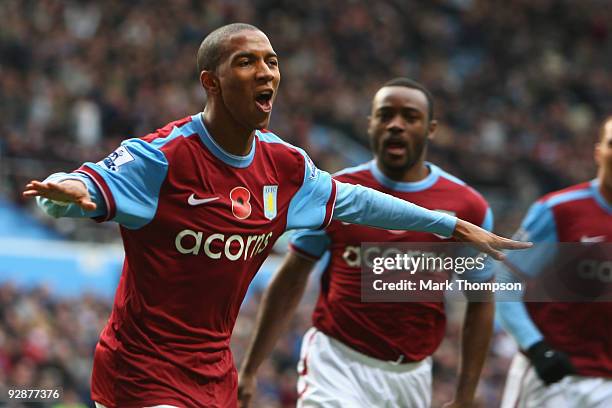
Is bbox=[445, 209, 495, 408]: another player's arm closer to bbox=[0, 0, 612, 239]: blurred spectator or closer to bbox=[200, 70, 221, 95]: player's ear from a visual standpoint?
bbox=[200, 70, 221, 95]: player's ear

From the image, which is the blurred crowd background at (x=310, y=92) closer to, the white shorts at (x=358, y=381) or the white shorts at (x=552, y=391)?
the white shorts at (x=358, y=381)

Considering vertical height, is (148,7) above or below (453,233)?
above

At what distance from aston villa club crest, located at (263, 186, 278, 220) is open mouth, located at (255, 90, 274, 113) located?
36 centimetres

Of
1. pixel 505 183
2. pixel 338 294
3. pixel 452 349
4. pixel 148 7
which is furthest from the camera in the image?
pixel 505 183

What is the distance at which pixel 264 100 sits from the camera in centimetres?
468

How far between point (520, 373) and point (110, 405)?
115 inches

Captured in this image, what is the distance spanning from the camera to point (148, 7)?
18875 millimetres

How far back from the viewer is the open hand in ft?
15.9

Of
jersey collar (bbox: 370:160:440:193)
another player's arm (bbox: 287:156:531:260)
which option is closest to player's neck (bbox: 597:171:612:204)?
jersey collar (bbox: 370:160:440:193)

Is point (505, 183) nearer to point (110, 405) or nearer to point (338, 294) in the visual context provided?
point (338, 294)

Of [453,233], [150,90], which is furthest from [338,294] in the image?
[150,90]

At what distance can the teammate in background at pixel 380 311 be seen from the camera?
5.99 meters

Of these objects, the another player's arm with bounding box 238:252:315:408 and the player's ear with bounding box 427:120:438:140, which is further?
the player's ear with bounding box 427:120:438:140

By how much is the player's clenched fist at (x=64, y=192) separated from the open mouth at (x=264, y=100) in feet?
3.01
